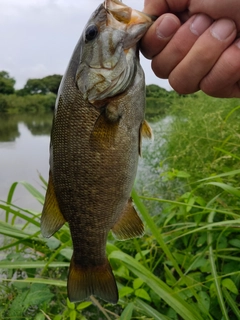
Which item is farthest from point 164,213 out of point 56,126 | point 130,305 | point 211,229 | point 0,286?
point 56,126

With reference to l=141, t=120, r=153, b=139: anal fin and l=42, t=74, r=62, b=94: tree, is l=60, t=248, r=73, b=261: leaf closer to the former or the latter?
l=141, t=120, r=153, b=139: anal fin

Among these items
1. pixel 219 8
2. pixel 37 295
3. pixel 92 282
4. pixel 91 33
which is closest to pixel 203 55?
pixel 219 8

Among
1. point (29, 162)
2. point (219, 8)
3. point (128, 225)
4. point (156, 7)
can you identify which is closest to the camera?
point (219, 8)

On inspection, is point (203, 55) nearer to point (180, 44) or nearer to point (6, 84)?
point (180, 44)

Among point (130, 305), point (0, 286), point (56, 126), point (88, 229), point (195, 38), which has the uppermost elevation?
point (195, 38)

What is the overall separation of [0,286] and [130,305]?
1017 mm

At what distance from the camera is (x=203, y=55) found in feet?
4.38

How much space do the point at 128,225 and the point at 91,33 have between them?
0.77 meters

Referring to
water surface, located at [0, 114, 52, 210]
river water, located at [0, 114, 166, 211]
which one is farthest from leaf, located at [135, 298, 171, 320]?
water surface, located at [0, 114, 52, 210]

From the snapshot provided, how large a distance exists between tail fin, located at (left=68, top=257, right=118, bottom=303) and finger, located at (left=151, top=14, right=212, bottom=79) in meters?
0.87

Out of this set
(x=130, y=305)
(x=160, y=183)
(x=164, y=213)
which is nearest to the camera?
(x=130, y=305)

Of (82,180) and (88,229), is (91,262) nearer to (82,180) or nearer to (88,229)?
(88,229)

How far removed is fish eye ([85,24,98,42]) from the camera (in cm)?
136

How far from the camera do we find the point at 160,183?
4363 mm
